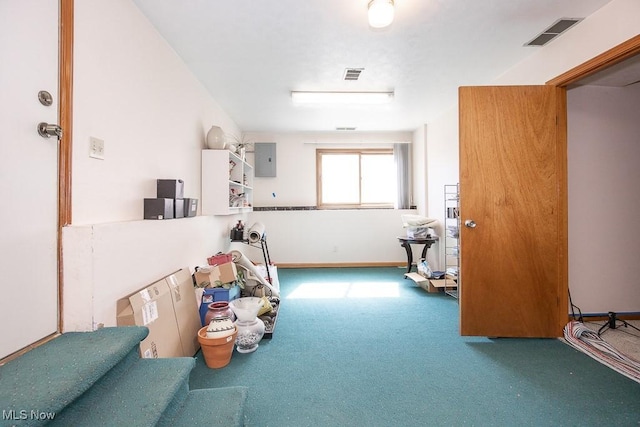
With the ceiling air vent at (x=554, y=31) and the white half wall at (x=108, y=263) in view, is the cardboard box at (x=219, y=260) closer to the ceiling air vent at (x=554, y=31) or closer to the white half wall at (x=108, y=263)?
the white half wall at (x=108, y=263)

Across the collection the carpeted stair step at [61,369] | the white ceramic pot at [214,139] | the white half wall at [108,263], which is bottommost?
the carpeted stair step at [61,369]

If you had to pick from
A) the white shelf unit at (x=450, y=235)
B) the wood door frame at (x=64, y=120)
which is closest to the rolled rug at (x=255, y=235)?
the wood door frame at (x=64, y=120)

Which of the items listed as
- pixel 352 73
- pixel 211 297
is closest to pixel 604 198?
pixel 352 73

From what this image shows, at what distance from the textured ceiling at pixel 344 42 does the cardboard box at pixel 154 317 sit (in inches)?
75.6

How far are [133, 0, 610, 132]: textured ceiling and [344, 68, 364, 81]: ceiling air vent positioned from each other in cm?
6

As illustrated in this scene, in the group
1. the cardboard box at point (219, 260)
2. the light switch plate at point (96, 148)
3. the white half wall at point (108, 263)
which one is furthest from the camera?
the cardboard box at point (219, 260)

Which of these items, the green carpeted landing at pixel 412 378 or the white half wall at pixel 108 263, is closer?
the white half wall at pixel 108 263

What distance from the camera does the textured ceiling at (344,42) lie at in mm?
1902

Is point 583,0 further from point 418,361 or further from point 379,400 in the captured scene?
point 379,400

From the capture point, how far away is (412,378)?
6.06 feet

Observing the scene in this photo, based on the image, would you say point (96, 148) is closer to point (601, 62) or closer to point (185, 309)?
point (185, 309)

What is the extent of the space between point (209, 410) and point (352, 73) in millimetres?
2952

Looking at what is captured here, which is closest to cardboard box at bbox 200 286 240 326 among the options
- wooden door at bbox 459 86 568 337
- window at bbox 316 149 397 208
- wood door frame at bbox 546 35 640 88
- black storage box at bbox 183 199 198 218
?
black storage box at bbox 183 199 198 218

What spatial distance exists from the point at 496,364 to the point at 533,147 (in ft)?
5.71
